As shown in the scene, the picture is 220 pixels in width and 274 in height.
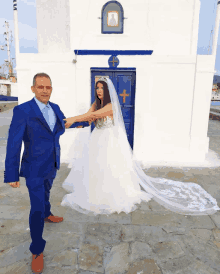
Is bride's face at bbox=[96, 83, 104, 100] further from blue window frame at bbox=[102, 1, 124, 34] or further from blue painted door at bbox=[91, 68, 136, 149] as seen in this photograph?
blue window frame at bbox=[102, 1, 124, 34]

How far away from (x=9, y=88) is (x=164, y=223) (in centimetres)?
4526

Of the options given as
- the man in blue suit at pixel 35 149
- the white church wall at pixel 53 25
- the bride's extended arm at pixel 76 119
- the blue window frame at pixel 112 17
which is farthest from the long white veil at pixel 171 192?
the white church wall at pixel 53 25

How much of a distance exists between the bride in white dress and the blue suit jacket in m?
1.08

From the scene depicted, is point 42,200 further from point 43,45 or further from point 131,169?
point 43,45

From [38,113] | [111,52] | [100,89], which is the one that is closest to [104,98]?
[100,89]

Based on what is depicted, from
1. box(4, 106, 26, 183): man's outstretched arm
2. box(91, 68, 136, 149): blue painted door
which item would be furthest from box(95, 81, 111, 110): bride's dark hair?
box(91, 68, 136, 149): blue painted door

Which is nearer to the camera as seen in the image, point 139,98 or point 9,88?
point 139,98

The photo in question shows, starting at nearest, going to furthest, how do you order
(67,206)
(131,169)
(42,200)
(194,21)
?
(42,200) → (67,206) → (131,169) → (194,21)

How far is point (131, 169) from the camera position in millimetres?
3854

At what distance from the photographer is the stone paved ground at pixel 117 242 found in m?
2.34

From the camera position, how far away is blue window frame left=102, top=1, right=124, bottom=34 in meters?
5.61

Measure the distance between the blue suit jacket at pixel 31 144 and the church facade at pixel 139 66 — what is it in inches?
143

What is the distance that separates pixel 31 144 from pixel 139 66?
4.40m

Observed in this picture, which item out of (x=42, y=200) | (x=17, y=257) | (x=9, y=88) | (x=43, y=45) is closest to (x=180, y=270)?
(x=42, y=200)
